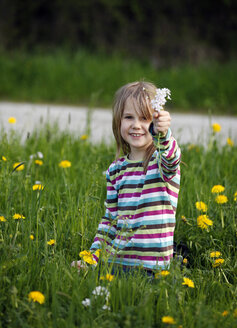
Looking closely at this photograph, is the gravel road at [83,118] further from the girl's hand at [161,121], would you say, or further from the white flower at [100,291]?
the white flower at [100,291]

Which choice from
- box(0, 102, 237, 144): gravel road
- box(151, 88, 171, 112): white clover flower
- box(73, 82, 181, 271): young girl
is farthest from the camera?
box(0, 102, 237, 144): gravel road

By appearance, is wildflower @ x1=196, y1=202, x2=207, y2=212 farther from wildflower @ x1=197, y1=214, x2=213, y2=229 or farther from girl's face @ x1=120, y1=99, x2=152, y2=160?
girl's face @ x1=120, y1=99, x2=152, y2=160

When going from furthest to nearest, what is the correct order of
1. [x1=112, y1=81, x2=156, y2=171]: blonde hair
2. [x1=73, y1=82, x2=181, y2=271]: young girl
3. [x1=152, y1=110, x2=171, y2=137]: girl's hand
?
[x1=112, y1=81, x2=156, y2=171]: blonde hair < [x1=73, y1=82, x2=181, y2=271]: young girl < [x1=152, y1=110, x2=171, y2=137]: girl's hand

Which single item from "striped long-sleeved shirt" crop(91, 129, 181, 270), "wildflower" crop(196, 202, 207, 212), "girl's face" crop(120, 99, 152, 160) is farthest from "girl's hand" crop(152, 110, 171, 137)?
"wildflower" crop(196, 202, 207, 212)

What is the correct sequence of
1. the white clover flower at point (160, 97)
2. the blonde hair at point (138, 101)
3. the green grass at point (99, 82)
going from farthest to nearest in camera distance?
the green grass at point (99, 82) → the blonde hair at point (138, 101) → the white clover flower at point (160, 97)

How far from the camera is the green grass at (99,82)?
7.16 metres

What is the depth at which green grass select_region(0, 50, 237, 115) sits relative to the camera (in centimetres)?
716

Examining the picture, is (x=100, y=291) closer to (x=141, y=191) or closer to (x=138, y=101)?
(x=141, y=191)

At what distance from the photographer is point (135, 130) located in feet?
6.91

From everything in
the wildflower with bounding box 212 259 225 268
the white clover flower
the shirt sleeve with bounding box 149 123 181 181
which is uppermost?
the white clover flower

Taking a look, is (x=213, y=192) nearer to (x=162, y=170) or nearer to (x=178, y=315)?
(x=162, y=170)

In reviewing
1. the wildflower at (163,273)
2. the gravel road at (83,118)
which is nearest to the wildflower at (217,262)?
the wildflower at (163,273)

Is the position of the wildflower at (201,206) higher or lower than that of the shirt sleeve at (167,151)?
lower

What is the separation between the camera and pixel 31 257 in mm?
1836
